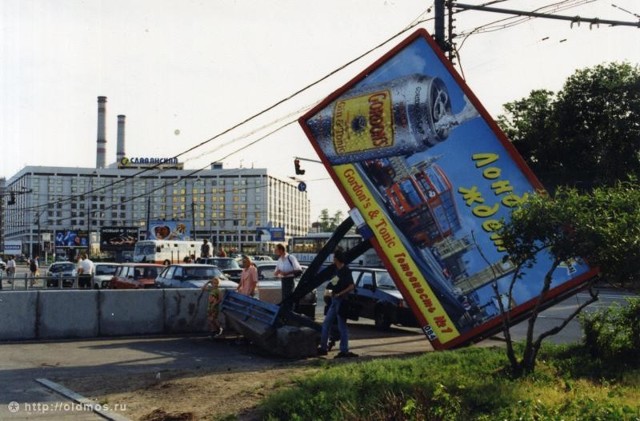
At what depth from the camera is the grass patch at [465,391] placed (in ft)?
20.2

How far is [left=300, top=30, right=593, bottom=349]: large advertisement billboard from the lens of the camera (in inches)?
441

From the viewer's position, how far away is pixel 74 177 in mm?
152375

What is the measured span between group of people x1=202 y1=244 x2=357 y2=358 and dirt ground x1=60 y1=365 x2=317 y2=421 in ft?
5.47

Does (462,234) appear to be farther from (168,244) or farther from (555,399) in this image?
(168,244)

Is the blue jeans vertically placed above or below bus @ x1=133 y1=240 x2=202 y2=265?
below

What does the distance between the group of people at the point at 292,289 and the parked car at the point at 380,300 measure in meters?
2.16

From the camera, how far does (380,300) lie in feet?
54.4

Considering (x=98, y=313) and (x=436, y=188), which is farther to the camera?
(x=98, y=313)

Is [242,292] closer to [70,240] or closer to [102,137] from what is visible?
[70,240]

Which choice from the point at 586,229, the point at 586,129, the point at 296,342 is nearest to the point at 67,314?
the point at 296,342

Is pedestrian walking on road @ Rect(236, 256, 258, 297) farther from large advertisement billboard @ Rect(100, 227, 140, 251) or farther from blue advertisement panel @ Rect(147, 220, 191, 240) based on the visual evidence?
large advertisement billboard @ Rect(100, 227, 140, 251)

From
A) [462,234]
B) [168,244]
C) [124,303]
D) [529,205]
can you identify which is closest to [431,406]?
[529,205]

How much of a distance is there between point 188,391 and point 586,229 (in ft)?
17.2
